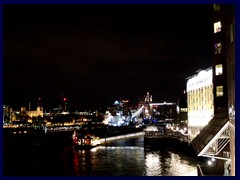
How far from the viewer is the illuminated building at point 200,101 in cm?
2978

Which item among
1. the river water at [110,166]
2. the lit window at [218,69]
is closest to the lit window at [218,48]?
the lit window at [218,69]

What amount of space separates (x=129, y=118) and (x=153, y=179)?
133 metres

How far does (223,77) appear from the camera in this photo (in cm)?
2506

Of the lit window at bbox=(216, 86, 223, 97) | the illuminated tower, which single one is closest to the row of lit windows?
the lit window at bbox=(216, 86, 223, 97)

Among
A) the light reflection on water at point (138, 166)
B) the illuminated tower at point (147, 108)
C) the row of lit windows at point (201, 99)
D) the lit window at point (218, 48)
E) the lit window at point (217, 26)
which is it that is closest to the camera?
the light reflection on water at point (138, 166)

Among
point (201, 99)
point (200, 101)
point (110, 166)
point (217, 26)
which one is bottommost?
point (110, 166)

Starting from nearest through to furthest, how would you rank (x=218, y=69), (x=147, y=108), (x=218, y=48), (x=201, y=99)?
(x=218, y=48) < (x=218, y=69) < (x=201, y=99) < (x=147, y=108)

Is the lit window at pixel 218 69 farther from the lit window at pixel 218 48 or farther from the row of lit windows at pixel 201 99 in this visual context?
the row of lit windows at pixel 201 99

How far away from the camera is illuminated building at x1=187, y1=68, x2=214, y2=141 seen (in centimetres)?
2978

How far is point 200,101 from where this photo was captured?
3341cm

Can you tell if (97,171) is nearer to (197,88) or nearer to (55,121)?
(197,88)

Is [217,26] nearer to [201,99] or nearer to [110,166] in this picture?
[201,99]

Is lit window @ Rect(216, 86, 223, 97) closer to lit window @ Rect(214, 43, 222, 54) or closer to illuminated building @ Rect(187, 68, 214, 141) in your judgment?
lit window @ Rect(214, 43, 222, 54)

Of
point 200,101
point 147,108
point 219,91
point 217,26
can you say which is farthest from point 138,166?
point 147,108
